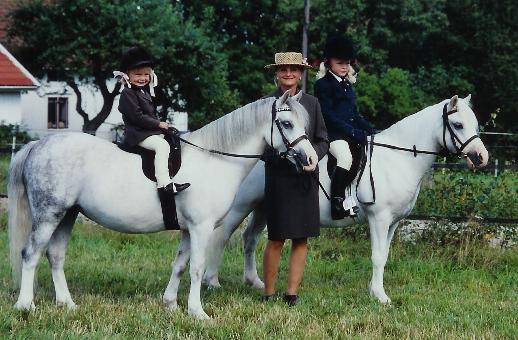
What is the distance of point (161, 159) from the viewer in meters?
6.66

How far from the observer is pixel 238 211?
8109 mm

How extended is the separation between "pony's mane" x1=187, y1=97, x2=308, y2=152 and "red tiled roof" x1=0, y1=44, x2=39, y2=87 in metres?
21.2

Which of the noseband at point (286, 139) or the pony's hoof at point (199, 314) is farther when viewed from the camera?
the pony's hoof at point (199, 314)

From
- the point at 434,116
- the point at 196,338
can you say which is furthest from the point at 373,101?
the point at 196,338

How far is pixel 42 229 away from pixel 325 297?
2746 millimetres

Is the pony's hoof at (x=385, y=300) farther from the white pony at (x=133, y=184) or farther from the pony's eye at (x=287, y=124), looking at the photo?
the pony's eye at (x=287, y=124)

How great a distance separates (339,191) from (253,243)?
1.32 metres

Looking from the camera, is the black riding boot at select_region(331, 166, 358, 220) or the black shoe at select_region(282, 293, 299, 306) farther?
the black riding boot at select_region(331, 166, 358, 220)

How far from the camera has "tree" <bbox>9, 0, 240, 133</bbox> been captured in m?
28.3

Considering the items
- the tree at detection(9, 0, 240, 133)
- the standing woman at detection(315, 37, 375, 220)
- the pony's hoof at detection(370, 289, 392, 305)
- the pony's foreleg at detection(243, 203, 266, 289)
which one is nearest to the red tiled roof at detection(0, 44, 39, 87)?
the tree at detection(9, 0, 240, 133)

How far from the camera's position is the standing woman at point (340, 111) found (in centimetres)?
757

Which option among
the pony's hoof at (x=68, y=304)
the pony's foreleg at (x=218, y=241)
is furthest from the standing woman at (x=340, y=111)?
the pony's hoof at (x=68, y=304)

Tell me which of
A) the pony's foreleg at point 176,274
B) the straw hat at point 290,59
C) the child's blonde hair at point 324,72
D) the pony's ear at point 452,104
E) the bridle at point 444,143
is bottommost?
the pony's foreleg at point 176,274

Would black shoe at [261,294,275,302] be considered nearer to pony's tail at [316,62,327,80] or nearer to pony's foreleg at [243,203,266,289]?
pony's foreleg at [243,203,266,289]
